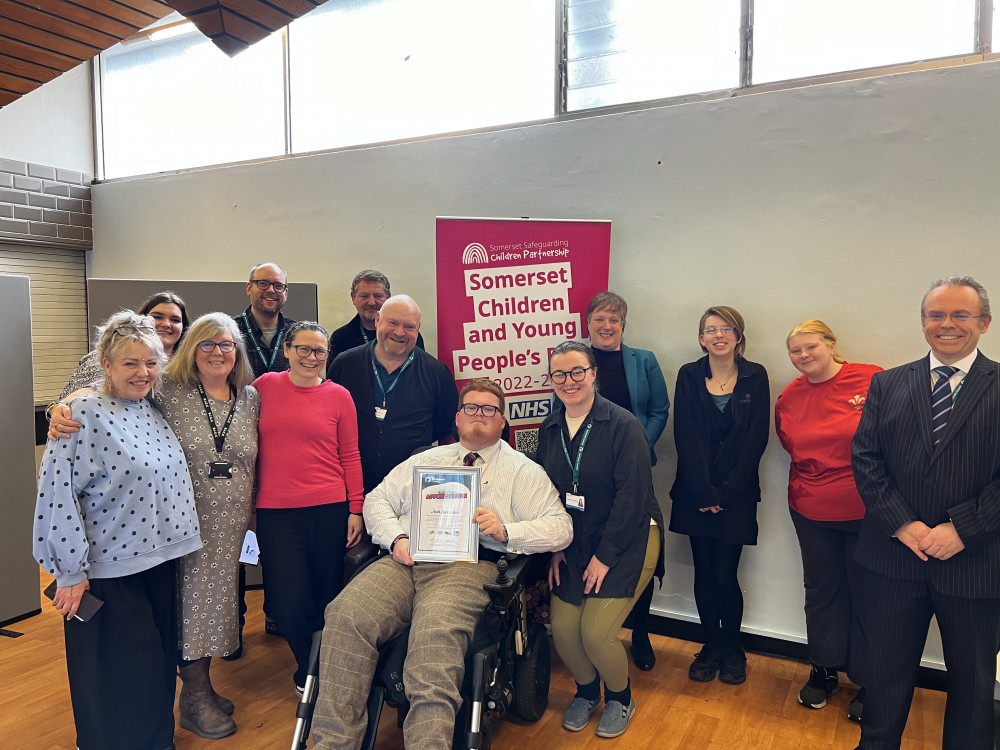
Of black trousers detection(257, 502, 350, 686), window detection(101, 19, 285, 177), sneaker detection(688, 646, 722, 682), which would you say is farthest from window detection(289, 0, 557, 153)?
sneaker detection(688, 646, 722, 682)

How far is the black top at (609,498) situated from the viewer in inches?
100

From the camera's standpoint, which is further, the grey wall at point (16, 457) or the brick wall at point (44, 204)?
the brick wall at point (44, 204)

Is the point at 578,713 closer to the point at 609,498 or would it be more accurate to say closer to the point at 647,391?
the point at 609,498

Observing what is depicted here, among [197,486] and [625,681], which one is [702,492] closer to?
[625,681]

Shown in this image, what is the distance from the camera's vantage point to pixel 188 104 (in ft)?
17.6

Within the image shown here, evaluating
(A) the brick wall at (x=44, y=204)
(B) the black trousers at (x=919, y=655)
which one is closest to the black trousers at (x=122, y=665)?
(B) the black trousers at (x=919, y=655)

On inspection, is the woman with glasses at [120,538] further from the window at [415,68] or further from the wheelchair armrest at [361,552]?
the window at [415,68]

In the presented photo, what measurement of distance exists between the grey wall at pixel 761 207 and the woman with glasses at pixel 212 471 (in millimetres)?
1813

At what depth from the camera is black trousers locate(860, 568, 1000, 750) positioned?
2.13m

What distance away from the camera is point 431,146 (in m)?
4.17

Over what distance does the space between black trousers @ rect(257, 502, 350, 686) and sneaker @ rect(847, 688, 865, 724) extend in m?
2.16

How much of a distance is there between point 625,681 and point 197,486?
70.7 inches

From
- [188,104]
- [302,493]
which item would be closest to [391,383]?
[302,493]

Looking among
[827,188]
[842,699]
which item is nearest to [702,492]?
[842,699]
